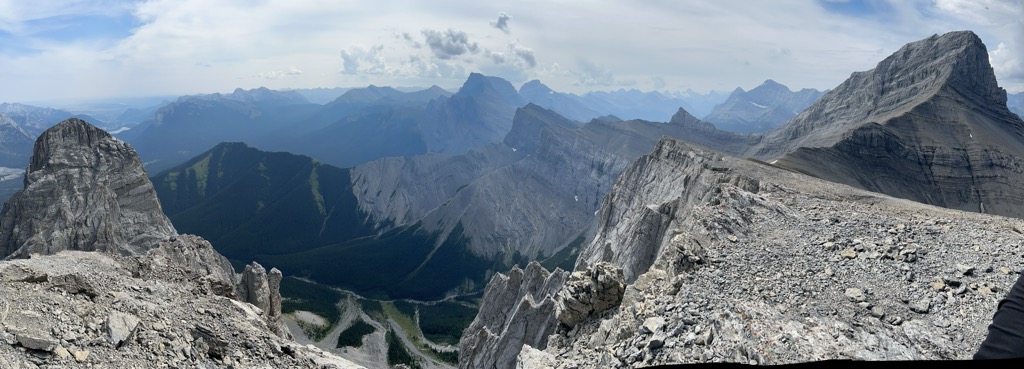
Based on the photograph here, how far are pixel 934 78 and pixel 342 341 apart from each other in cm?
17050

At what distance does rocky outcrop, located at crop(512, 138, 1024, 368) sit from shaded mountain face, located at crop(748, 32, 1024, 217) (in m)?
61.1

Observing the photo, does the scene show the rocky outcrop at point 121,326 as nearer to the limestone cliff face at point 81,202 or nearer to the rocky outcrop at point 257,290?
the rocky outcrop at point 257,290

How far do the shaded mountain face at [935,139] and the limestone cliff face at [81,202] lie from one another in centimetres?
9685

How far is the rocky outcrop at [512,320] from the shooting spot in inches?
1721

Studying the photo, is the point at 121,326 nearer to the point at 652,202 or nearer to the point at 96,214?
the point at 96,214

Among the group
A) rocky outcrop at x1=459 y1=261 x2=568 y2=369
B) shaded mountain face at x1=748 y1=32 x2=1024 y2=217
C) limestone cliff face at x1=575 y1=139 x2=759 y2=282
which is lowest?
rocky outcrop at x1=459 y1=261 x2=568 y2=369

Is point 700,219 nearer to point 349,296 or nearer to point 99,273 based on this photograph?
point 99,273

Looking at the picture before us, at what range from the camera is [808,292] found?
1959cm

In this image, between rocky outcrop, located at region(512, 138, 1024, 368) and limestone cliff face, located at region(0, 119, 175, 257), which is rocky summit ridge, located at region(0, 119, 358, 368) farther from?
limestone cliff face, located at region(0, 119, 175, 257)

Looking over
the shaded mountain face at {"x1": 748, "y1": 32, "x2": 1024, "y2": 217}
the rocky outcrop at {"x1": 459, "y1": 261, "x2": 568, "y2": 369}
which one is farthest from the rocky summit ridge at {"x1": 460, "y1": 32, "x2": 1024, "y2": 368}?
the shaded mountain face at {"x1": 748, "y1": 32, "x2": 1024, "y2": 217}

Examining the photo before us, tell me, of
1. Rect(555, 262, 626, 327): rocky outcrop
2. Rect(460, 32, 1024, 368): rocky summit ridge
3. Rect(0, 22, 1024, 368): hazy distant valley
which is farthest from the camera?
Rect(555, 262, 626, 327): rocky outcrop

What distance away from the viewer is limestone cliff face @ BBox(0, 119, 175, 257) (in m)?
58.8

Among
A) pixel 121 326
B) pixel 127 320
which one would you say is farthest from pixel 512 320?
pixel 121 326

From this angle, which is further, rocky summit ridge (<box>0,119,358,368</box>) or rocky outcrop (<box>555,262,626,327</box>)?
rocky outcrop (<box>555,262,626,327</box>)
